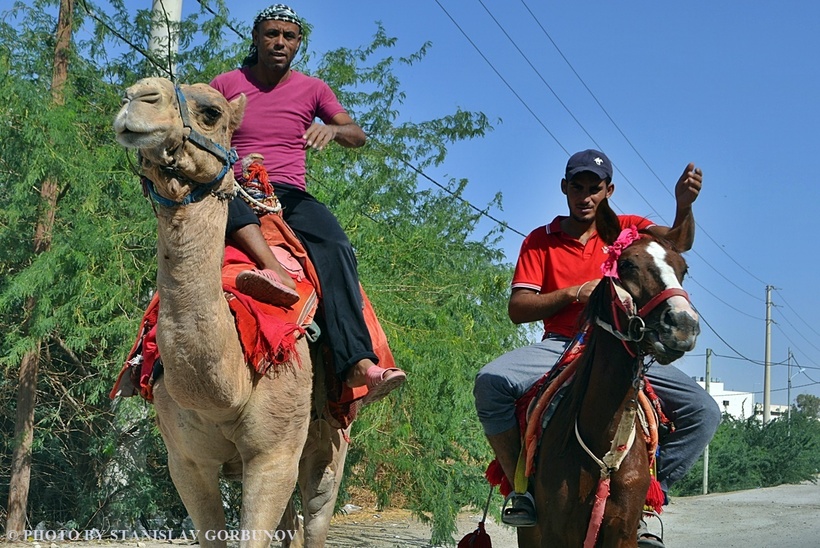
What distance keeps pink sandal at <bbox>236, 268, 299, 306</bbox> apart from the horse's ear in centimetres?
167

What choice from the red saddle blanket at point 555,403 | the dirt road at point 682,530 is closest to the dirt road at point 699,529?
the dirt road at point 682,530

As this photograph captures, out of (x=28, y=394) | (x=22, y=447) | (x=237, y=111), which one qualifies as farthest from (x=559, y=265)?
(x=22, y=447)

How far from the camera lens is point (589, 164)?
610 cm

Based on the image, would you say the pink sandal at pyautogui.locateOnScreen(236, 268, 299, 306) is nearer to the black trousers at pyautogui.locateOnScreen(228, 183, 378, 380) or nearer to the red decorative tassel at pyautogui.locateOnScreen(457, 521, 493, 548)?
the black trousers at pyautogui.locateOnScreen(228, 183, 378, 380)

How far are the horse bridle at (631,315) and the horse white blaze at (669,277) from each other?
31 mm

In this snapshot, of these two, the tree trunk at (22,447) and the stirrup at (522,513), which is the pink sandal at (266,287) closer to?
the stirrup at (522,513)

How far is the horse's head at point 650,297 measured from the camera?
15.5ft

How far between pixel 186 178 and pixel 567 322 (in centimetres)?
277

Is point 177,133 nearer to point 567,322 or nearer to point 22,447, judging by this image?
point 567,322

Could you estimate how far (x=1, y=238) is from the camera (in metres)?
9.71

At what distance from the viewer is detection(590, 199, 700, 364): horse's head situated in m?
4.71

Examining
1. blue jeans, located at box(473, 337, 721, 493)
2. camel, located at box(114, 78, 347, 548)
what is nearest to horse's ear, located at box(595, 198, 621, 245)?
blue jeans, located at box(473, 337, 721, 493)

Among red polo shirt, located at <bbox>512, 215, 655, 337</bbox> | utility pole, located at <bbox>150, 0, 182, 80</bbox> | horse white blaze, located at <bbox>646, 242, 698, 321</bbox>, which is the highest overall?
utility pole, located at <bbox>150, 0, 182, 80</bbox>

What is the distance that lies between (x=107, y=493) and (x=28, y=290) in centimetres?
286
